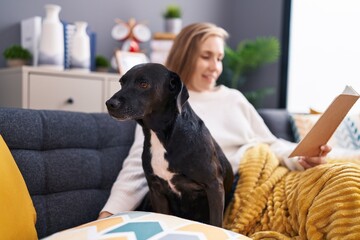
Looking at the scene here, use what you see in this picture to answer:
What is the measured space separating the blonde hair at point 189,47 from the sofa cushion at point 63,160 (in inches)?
16.3

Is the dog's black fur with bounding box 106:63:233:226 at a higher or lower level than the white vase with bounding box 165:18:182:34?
lower

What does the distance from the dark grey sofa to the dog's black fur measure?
35 cm

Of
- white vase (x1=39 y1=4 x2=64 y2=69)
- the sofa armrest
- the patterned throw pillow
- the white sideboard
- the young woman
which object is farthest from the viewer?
the sofa armrest

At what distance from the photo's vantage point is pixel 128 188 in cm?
150

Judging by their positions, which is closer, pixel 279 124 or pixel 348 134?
pixel 348 134

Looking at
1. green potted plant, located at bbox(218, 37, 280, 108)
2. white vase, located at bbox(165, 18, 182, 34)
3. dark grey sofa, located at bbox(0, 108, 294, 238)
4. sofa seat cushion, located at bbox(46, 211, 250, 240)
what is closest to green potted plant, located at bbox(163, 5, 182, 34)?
white vase, located at bbox(165, 18, 182, 34)

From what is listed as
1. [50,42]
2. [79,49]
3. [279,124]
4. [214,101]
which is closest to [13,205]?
[214,101]

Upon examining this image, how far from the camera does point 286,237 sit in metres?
1.24

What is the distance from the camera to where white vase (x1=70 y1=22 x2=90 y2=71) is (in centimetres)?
263

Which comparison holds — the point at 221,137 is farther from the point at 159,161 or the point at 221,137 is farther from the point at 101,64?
the point at 101,64

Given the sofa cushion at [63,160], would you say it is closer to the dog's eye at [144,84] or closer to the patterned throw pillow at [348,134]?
the dog's eye at [144,84]

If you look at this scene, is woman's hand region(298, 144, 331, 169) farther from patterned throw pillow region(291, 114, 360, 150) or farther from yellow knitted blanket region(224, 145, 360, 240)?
patterned throw pillow region(291, 114, 360, 150)

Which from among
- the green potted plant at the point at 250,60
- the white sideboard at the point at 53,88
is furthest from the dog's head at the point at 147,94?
the green potted plant at the point at 250,60

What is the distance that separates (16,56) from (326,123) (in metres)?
1.95
